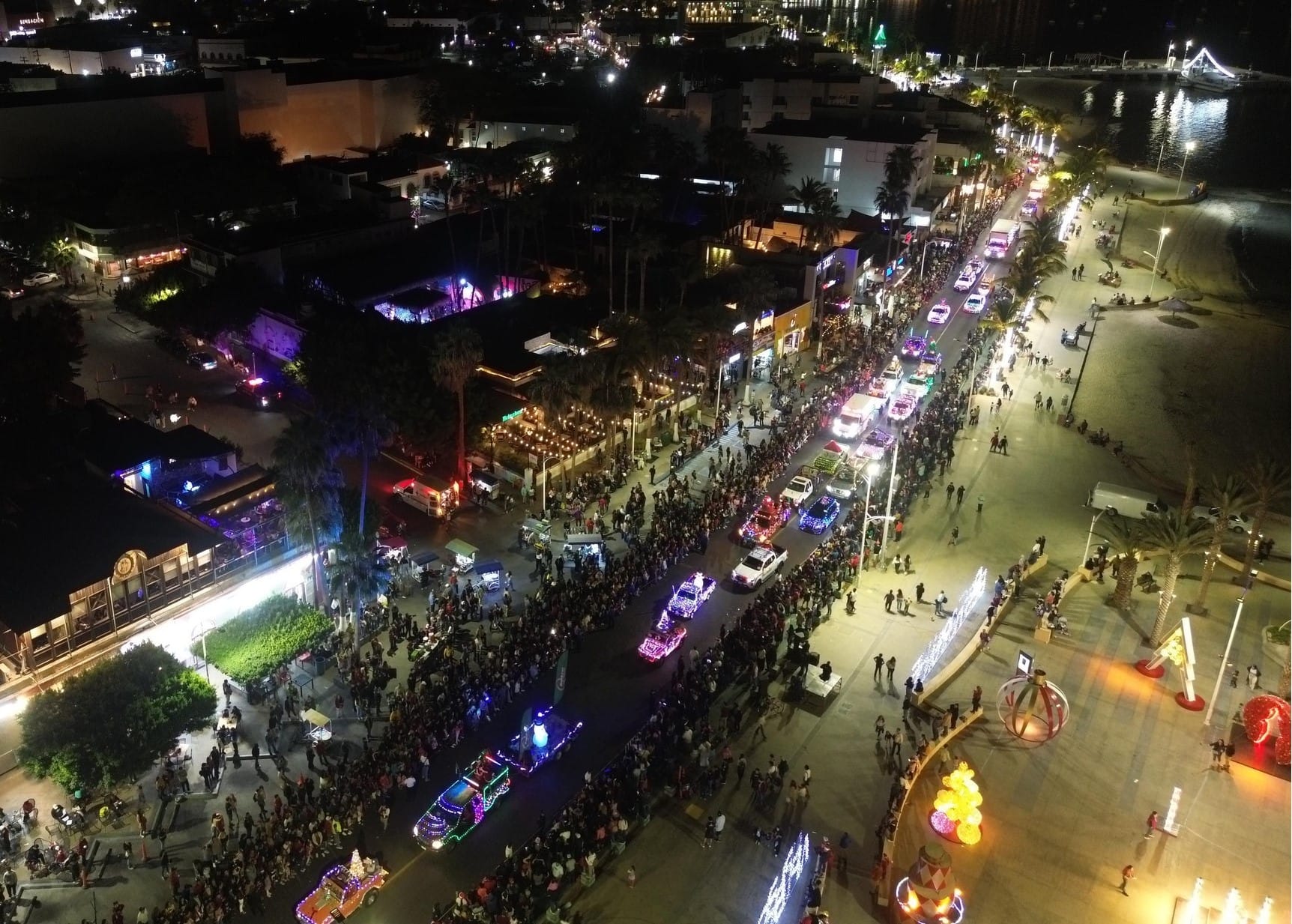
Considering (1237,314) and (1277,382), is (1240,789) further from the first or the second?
(1237,314)

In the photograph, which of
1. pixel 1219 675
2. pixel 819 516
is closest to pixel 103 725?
pixel 819 516

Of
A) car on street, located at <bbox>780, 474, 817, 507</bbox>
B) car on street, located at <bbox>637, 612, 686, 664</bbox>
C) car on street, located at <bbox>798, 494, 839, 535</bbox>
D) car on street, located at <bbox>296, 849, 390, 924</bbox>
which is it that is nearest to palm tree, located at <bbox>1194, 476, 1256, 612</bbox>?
car on street, located at <bbox>798, 494, 839, 535</bbox>

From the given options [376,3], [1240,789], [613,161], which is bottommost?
[1240,789]

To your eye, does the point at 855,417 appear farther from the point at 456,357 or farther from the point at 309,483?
the point at 309,483

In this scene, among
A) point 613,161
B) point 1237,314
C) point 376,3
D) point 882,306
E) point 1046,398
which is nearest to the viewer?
point 1046,398

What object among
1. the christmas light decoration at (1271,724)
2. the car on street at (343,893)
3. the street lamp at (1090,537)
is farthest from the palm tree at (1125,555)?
the car on street at (343,893)

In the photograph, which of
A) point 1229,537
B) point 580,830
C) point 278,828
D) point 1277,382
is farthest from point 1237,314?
point 278,828

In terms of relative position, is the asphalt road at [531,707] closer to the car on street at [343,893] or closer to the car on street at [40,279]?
the car on street at [343,893]
